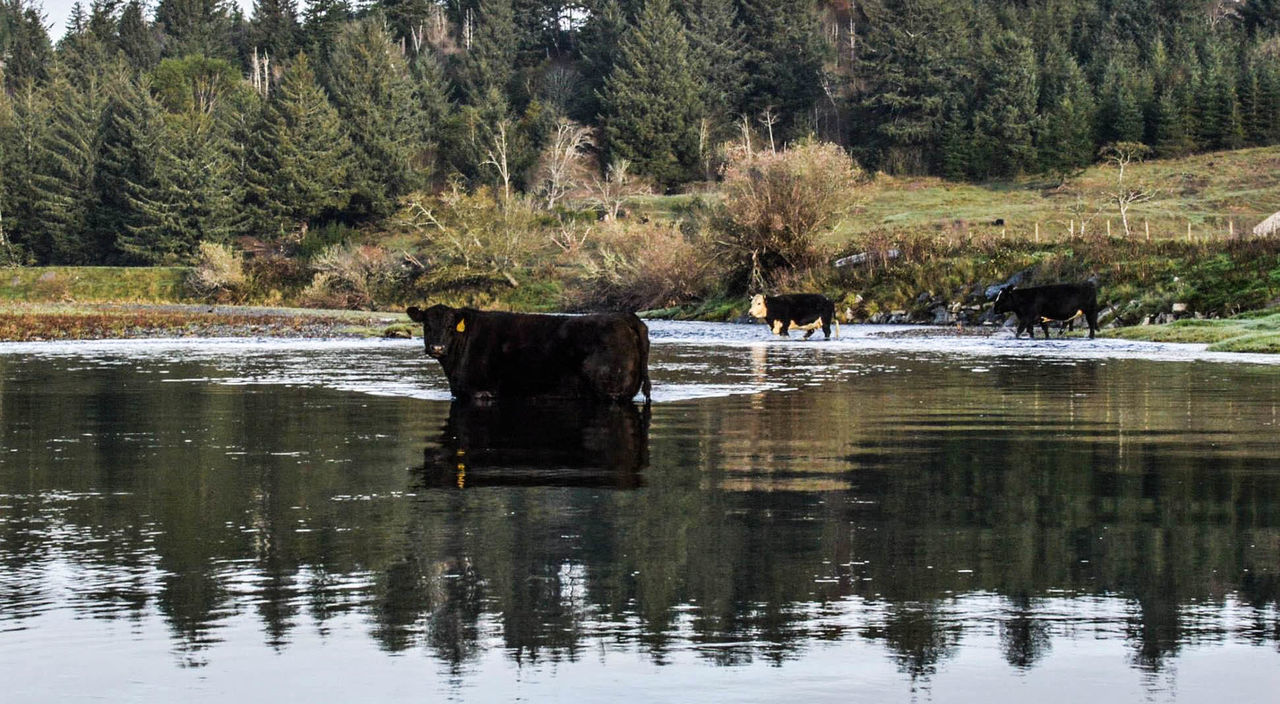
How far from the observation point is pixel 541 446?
Answer: 13.9 metres

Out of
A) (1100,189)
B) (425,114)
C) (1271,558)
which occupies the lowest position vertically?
(1271,558)

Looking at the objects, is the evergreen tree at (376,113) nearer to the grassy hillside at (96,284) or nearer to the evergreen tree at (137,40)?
the grassy hillside at (96,284)

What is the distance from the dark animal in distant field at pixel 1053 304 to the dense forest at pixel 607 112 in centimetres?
5018

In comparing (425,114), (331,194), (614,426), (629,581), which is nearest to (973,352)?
(614,426)

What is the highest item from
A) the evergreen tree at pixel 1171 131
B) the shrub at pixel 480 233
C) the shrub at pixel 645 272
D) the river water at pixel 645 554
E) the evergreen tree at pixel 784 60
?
the evergreen tree at pixel 784 60

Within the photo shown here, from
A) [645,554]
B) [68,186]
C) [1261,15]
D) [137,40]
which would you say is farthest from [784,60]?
[645,554]

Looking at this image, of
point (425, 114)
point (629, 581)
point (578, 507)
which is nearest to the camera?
point (629, 581)

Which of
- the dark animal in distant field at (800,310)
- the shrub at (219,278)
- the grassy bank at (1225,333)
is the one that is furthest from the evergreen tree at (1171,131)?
the grassy bank at (1225,333)

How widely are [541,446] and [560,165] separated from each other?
8927 centimetres

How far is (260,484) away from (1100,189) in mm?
88941

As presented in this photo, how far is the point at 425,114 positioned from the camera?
11581 cm

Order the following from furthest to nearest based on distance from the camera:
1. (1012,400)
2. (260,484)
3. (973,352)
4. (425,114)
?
(425,114)
(973,352)
(1012,400)
(260,484)

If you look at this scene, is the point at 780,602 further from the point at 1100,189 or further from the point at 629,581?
the point at 1100,189

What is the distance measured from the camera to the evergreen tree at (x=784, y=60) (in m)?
121
